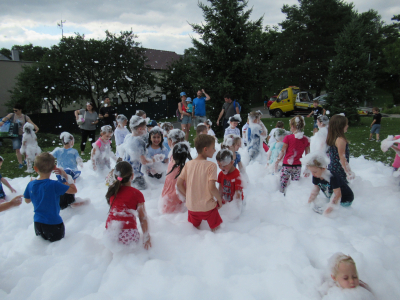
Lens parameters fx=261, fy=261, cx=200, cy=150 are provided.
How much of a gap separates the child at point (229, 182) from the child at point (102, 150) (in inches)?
115

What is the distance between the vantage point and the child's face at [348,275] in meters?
2.01

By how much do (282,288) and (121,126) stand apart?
5.02m

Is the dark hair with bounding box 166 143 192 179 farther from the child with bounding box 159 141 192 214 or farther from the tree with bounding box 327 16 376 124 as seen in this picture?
the tree with bounding box 327 16 376 124

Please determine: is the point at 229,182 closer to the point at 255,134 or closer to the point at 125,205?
the point at 125,205

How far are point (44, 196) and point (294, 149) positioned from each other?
3653 millimetres

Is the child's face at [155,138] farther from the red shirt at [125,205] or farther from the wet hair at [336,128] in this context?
the wet hair at [336,128]

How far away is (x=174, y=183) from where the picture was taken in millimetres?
3820

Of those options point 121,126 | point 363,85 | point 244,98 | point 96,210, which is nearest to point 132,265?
point 96,210

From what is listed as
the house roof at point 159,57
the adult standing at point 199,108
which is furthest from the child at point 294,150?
the house roof at point 159,57

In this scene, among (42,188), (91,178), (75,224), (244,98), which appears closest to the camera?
(42,188)

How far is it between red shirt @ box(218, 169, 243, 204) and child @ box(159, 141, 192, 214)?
625mm

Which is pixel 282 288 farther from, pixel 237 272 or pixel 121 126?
pixel 121 126

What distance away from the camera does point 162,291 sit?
2359 millimetres

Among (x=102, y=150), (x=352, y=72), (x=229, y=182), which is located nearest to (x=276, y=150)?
(x=229, y=182)
